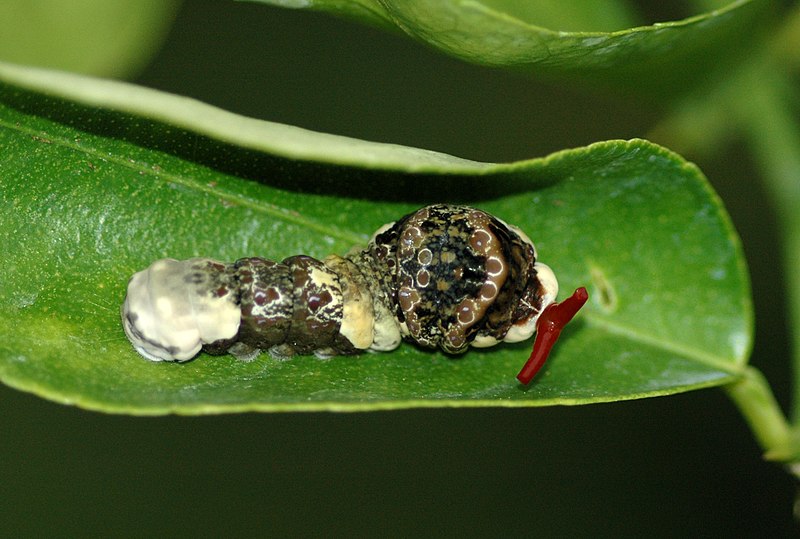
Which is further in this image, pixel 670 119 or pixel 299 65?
pixel 299 65

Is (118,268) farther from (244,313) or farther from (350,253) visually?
(350,253)

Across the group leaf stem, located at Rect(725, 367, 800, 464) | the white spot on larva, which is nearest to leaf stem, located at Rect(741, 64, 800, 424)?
leaf stem, located at Rect(725, 367, 800, 464)

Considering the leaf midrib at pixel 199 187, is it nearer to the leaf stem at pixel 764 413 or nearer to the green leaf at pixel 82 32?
the green leaf at pixel 82 32

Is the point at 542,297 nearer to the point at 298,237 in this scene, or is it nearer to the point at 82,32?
the point at 298,237

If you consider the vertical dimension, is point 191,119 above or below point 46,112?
above

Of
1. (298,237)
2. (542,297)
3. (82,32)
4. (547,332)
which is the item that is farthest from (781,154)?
(82,32)

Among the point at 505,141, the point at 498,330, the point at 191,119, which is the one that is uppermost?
the point at 191,119

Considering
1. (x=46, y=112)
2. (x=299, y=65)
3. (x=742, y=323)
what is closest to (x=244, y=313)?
(x=46, y=112)
